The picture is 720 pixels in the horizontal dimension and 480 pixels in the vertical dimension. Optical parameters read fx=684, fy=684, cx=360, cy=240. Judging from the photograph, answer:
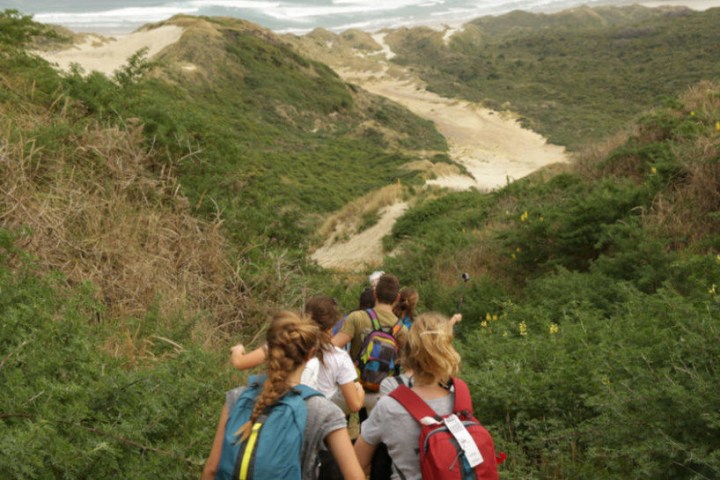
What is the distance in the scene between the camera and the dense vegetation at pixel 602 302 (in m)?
3.84

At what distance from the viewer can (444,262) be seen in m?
11.5

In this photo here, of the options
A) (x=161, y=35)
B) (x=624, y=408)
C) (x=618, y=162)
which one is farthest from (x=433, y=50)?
(x=624, y=408)

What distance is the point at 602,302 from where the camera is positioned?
7246 mm

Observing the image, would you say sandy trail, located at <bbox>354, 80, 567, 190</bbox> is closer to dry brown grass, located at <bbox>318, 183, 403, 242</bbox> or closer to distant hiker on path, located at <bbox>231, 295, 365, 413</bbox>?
dry brown grass, located at <bbox>318, 183, 403, 242</bbox>

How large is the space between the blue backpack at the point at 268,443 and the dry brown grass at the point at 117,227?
351 cm

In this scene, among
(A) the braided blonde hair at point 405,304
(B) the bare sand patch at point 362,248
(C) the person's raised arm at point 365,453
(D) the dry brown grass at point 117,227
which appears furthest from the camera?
(B) the bare sand patch at point 362,248

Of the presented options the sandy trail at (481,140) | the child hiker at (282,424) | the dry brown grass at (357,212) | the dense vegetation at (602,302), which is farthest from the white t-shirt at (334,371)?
the sandy trail at (481,140)

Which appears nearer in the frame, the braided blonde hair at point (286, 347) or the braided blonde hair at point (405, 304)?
the braided blonde hair at point (286, 347)

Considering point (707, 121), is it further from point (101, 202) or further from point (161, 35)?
point (161, 35)

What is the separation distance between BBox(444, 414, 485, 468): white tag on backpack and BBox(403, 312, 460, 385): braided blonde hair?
0.77 ft

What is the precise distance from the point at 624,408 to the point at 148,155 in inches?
251

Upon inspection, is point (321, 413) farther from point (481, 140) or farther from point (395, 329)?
point (481, 140)

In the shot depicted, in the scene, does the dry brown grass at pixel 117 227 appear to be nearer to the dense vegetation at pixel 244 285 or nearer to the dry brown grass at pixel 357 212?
the dense vegetation at pixel 244 285

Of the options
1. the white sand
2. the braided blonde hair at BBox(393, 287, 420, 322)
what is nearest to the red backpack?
the braided blonde hair at BBox(393, 287, 420, 322)
